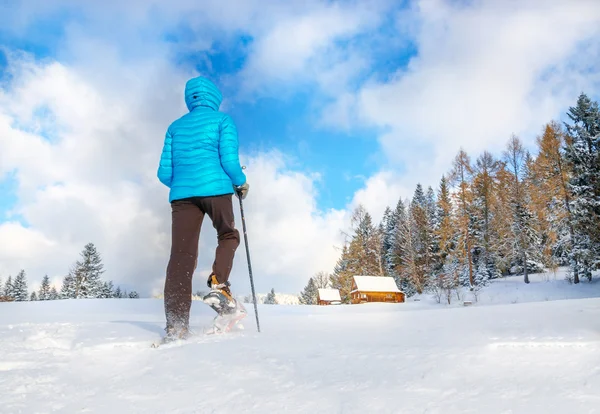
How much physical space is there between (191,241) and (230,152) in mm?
846

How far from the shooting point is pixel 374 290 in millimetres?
27875

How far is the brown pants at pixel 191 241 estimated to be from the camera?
A: 300 centimetres

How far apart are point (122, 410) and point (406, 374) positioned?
3.75 ft

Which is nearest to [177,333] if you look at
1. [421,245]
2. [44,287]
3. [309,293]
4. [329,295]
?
[329,295]

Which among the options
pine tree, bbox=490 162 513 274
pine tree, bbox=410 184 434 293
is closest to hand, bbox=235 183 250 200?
pine tree, bbox=490 162 513 274

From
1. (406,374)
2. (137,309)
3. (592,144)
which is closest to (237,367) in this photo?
(406,374)

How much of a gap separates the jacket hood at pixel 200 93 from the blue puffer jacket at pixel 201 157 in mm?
139

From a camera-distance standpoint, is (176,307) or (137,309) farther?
(137,309)

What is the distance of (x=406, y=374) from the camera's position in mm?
1550

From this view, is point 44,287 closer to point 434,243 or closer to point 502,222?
point 434,243

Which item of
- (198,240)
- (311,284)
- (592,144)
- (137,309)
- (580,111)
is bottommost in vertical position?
(311,284)

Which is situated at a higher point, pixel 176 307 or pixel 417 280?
pixel 176 307

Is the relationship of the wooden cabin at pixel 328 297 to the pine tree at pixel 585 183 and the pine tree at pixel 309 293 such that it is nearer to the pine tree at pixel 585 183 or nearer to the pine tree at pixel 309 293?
the pine tree at pixel 585 183

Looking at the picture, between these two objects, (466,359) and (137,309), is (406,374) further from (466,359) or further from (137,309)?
(137,309)
